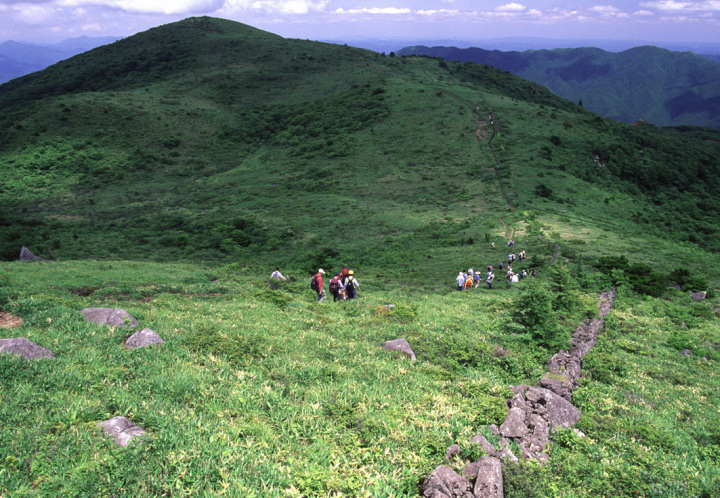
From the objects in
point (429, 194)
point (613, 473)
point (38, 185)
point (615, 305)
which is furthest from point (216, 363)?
point (38, 185)

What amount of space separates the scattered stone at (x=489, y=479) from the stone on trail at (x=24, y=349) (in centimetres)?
911

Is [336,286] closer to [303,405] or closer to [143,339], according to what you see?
[143,339]

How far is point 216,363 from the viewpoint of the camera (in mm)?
9789

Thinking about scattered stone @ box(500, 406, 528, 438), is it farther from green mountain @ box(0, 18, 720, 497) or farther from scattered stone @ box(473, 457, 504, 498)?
scattered stone @ box(473, 457, 504, 498)

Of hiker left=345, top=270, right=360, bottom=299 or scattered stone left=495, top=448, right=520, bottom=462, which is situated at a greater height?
scattered stone left=495, top=448, right=520, bottom=462

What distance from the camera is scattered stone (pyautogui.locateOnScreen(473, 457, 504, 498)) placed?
20.6ft

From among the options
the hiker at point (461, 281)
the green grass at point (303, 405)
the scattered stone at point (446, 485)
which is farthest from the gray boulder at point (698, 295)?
the scattered stone at point (446, 485)

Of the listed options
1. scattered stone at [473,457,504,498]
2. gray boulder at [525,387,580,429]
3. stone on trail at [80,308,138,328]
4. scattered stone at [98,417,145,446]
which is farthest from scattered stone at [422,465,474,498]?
stone on trail at [80,308,138,328]

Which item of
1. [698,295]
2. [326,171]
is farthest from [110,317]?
[326,171]

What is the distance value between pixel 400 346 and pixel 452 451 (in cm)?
576

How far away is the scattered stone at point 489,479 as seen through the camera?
6273mm

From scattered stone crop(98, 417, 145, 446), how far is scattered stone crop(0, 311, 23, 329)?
20.8 feet

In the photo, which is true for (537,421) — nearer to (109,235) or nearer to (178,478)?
(178,478)

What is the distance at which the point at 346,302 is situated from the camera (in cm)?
1961
